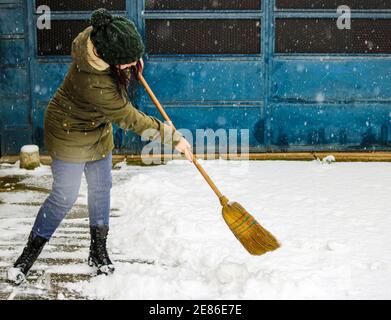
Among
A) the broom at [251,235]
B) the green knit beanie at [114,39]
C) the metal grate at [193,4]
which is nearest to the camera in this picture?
the green knit beanie at [114,39]

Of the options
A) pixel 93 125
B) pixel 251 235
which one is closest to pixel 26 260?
pixel 93 125

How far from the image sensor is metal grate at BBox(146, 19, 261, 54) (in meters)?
7.30

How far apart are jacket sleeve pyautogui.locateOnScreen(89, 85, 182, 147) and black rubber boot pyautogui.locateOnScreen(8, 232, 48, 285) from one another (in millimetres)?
988

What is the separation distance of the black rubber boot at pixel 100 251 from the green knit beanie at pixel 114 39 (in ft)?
4.13

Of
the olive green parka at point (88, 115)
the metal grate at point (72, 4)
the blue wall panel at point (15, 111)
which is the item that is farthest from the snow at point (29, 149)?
the olive green parka at point (88, 115)

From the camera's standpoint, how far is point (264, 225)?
5.03 metres

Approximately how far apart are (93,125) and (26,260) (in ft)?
A: 3.33

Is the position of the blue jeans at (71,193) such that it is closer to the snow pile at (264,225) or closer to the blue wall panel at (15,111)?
the snow pile at (264,225)

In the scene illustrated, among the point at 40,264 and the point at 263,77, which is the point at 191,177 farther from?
the point at 40,264

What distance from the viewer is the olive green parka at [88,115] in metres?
3.53

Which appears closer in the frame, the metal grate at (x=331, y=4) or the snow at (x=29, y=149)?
the snow at (x=29, y=149)

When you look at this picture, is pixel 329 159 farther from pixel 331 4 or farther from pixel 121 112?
pixel 121 112
